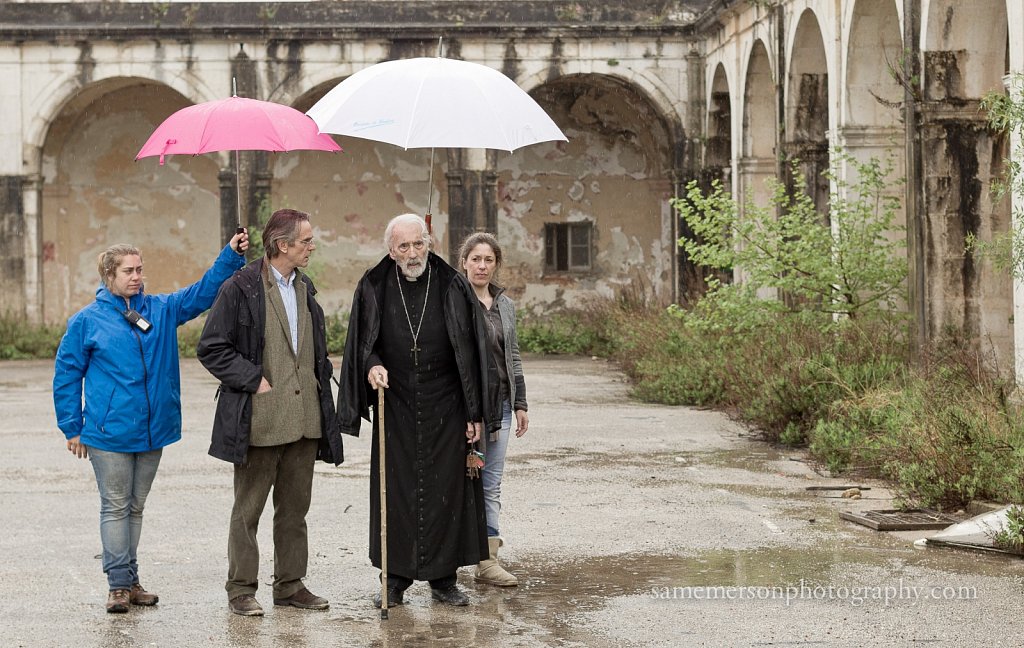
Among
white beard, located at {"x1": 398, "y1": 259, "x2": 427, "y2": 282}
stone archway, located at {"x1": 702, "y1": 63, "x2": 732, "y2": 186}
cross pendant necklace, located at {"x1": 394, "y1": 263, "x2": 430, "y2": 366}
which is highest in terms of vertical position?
stone archway, located at {"x1": 702, "y1": 63, "x2": 732, "y2": 186}

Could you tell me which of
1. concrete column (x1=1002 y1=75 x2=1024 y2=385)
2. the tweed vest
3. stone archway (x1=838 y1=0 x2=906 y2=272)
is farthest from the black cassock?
stone archway (x1=838 y1=0 x2=906 y2=272)

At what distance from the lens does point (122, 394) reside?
6.32m

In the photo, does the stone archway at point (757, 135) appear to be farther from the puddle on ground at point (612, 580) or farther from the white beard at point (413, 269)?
the white beard at point (413, 269)

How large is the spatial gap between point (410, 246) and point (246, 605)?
1.61m

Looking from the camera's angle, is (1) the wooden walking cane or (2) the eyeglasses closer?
(1) the wooden walking cane

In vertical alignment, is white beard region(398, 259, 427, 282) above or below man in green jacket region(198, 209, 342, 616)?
above

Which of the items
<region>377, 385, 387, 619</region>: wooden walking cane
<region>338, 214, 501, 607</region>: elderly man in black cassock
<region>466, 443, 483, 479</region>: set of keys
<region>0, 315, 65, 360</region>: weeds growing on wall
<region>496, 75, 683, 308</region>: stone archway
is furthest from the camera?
<region>496, 75, 683, 308</region>: stone archway

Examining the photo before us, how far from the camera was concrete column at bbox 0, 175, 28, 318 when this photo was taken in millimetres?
23453

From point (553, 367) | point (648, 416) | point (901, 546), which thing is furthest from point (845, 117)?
point (901, 546)

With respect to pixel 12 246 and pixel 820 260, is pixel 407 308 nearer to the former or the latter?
Result: pixel 820 260

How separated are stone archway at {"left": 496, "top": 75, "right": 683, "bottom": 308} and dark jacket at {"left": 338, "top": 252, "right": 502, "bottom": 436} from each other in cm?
1958

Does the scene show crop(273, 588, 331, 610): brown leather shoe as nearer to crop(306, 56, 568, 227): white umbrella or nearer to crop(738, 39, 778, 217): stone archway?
crop(306, 56, 568, 227): white umbrella

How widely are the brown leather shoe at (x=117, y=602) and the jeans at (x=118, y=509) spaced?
30 mm

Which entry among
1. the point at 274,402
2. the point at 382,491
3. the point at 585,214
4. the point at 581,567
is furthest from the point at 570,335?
the point at 274,402
